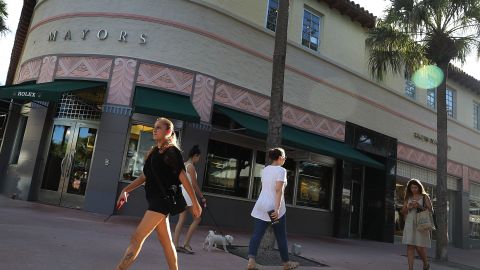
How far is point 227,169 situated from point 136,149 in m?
2.76

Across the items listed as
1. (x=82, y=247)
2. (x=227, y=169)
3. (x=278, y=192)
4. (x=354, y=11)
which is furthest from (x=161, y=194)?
(x=354, y=11)

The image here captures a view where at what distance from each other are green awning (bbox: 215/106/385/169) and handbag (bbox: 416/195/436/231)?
470 centimetres

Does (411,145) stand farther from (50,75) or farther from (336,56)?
(50,75)

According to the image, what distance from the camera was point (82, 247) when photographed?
5754 mm

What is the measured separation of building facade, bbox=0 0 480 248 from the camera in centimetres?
1088

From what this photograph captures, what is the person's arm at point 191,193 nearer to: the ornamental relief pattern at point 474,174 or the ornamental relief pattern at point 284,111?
the ornamental relief pattern at point 284,111

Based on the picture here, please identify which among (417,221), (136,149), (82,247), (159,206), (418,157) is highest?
(418,157)

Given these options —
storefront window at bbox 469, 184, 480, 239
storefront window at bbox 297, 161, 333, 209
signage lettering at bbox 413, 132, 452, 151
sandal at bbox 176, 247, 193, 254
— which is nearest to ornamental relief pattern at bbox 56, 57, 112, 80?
sandal at bbox 176, 247, 193, 254

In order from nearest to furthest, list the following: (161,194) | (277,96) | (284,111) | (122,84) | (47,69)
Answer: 1. (161,194)
2. (277,96)
3. (122,84)
4. (47,69)
5. (284,111)

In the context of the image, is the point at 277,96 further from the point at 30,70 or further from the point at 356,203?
the point at 356,203

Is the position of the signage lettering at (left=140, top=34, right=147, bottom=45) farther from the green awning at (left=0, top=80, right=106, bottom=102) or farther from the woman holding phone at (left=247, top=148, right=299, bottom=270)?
the woman holding phone at (left=247, top=148, right=299, bottom=270)

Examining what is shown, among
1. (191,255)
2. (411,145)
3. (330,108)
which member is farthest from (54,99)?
(411,145)

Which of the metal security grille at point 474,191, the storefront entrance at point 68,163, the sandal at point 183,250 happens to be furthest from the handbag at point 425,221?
the metal security grille at point 474,191

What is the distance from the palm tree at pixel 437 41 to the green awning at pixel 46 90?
8792 mm
